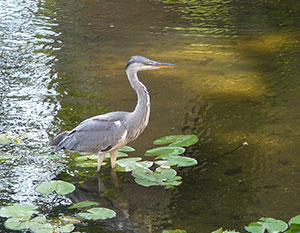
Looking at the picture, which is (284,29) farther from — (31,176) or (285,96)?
(31,176)

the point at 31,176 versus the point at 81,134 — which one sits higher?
the point at 81,134

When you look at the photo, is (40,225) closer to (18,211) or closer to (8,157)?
(18,211)

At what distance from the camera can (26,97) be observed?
277 inches

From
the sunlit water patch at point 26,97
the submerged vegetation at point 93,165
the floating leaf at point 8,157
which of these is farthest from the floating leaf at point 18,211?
the floating leaf at point 8,157

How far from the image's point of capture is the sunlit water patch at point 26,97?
17.1 ft

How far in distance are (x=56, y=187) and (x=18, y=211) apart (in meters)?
0.49

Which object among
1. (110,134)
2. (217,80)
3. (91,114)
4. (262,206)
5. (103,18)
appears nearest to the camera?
(262,206)

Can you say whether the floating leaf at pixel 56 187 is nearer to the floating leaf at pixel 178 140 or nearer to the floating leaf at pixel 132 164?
the floating leaf at pixel 132 164

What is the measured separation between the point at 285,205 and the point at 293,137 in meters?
1.38

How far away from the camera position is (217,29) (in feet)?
31.7

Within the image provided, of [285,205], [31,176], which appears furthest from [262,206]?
[31,176]

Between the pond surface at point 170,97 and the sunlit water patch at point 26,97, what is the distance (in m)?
0.02

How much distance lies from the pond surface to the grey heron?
29 cm

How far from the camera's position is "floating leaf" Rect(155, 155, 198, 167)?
17.2 ft
